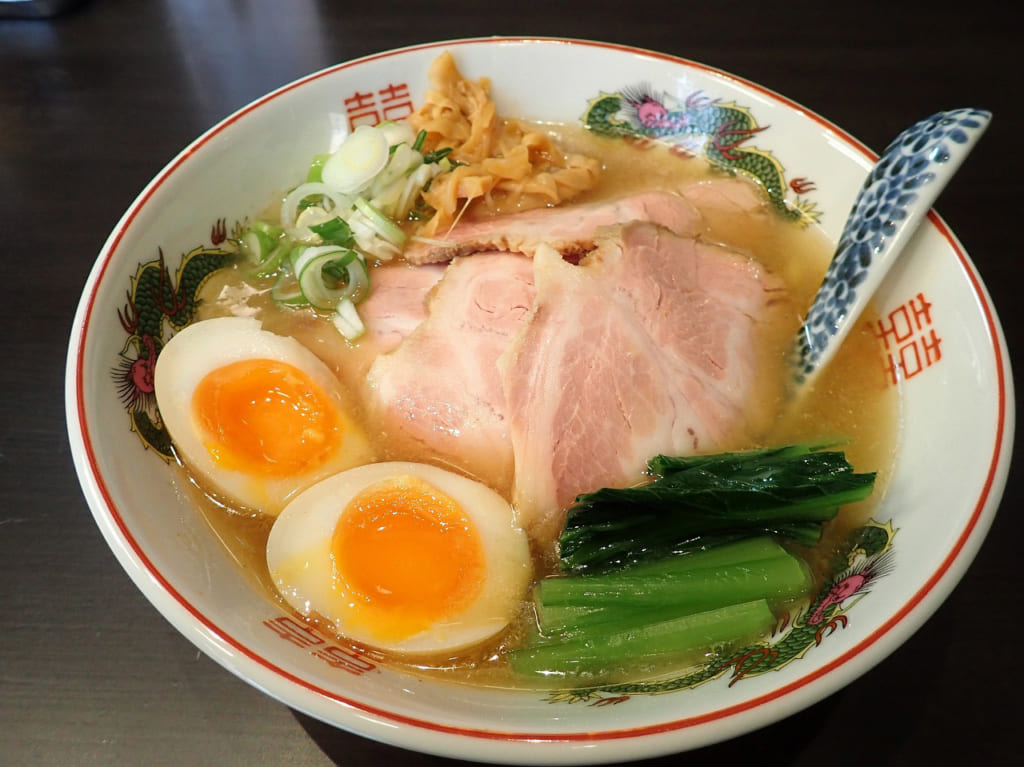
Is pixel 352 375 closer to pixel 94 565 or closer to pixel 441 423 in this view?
pixel 441 423

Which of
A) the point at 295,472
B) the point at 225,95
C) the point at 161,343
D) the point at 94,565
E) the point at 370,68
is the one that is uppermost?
the point at 370,68

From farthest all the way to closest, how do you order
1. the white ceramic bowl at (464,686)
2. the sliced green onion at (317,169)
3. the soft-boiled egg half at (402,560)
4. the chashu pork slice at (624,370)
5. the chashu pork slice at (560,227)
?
the sliced green onion at (317,169) → the chashu pork slice at (560,227) → the chashu pork slice at (624,370) → the soft-boiled egg half at (402,560) → the white ceramic bowl at (464,686)

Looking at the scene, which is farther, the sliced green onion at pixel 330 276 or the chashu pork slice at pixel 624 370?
the sliced green onion at pixel 330 276

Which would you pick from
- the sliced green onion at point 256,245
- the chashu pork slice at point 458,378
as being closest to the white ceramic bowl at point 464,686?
the sliced green onion at point 256,245

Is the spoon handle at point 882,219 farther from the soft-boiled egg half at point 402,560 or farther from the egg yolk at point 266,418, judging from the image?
the egg yolk at point 266,418

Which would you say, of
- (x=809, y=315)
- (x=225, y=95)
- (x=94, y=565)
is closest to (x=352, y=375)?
(x=94, y=565)

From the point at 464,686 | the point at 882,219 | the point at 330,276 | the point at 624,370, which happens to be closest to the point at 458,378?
the point at 624,370

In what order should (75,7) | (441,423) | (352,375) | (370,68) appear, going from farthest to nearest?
(75,7)
(370,68)
(352,375)
(441,423)
